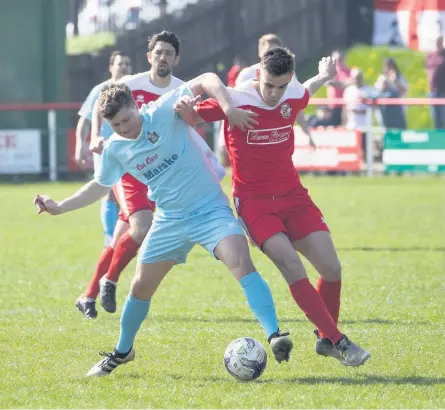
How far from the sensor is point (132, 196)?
870cm

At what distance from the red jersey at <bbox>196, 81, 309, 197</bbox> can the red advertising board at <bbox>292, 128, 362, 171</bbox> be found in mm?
13161

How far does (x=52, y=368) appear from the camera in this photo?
684 centimetres

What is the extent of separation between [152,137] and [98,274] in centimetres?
270

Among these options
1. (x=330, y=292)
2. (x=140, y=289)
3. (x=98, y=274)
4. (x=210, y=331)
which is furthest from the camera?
(x=98, y=274)

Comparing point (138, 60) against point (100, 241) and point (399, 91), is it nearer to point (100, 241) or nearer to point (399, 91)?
point (399, 91)

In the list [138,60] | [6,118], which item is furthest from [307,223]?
[138,60]

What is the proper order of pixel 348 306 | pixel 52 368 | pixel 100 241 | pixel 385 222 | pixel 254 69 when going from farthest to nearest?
1. pixel 385 222
2. pixel 100 241
3. pixel 254 69
4. pixel 348 306
5. pixel 52 368

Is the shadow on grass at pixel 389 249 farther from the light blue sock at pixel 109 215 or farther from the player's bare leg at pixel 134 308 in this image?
the player's bare leg at pixel 134 308

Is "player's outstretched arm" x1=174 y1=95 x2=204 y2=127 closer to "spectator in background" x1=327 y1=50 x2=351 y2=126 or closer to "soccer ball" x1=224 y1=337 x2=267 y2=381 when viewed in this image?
"soccer ball" x1=224 y1=337 x2=267 y2=381

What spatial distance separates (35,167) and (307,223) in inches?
590

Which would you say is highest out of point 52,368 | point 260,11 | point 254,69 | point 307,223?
point 260,11

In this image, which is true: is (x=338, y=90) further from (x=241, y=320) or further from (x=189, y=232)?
(x=189, y=232)

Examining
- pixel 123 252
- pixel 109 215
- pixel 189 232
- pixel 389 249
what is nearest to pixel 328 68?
pixel 189 232

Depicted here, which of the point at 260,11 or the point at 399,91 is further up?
the point at 260,11
